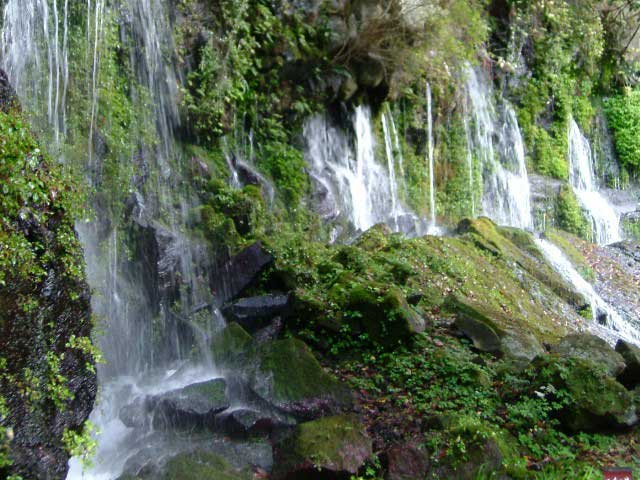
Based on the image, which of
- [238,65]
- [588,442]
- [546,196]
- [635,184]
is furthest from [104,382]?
[635,184]

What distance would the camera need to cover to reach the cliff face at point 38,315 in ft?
13.9

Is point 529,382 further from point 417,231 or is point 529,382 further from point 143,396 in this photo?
point 417,231

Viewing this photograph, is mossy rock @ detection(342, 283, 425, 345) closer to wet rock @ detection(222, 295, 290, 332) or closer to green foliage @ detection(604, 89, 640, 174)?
wet rock @ detection(222, 295, 290, 332)

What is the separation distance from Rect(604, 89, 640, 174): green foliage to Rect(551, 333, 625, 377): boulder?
Result: 60.3 feet

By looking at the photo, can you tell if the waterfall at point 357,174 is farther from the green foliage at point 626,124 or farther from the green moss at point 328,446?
the green foliage at point 626,124

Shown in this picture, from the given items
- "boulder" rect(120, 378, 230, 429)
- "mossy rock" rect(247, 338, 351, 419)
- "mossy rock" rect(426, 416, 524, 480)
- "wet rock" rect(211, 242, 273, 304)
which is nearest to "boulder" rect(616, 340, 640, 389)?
"mossy rock" rect(426, 416, 524, 480)

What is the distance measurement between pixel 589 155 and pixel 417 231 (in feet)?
Result: 35.9

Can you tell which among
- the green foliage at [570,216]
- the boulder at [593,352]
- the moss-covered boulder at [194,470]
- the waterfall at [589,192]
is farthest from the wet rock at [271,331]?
the waterfall at [589,192]

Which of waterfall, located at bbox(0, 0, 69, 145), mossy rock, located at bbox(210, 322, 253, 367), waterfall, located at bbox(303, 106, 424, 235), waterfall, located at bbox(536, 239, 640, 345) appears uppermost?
waterfall, located at bbox(0, 0, 69, 145)

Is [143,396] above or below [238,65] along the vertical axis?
below

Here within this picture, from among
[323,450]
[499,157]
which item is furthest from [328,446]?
[499,157]

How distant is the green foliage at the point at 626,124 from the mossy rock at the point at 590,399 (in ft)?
63.6

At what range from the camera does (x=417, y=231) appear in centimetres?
1470

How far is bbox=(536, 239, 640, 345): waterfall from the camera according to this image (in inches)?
485
